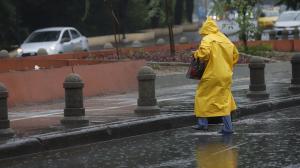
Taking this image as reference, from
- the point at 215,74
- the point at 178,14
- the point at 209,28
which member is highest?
the point at 178,14

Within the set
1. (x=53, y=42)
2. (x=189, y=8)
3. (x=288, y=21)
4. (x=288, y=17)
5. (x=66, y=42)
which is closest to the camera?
(x=53, y=42)

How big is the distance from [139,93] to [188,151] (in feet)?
10.7

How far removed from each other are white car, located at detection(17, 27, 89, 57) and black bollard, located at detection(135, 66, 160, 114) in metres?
16.5

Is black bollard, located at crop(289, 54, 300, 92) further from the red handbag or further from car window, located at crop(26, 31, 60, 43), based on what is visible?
car window, located at crop(26, 31, 60, 43)

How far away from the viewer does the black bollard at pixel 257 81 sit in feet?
49.7

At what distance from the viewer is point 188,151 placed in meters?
9.91

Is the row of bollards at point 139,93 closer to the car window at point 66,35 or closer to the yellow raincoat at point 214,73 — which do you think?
the yellow raincoat at point 214,73

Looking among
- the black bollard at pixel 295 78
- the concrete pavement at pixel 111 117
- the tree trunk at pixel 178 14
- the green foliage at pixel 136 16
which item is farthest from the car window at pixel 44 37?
the tree trunk at pixel 178 14

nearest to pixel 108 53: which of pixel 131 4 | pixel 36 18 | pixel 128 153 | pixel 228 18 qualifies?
pixel 228 18

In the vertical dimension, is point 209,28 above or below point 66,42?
above

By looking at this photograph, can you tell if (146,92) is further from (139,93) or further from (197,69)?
(197,69)

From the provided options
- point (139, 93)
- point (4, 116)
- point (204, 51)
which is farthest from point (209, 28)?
point (4, 116)

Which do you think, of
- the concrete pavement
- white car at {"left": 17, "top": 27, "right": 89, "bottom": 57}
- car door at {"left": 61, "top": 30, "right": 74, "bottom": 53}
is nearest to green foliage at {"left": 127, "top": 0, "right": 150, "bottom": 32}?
white car at {"left": 17, "top": 27, "right": 89, "bottom": 57}

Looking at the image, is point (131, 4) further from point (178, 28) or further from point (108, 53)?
point (108, 53)
